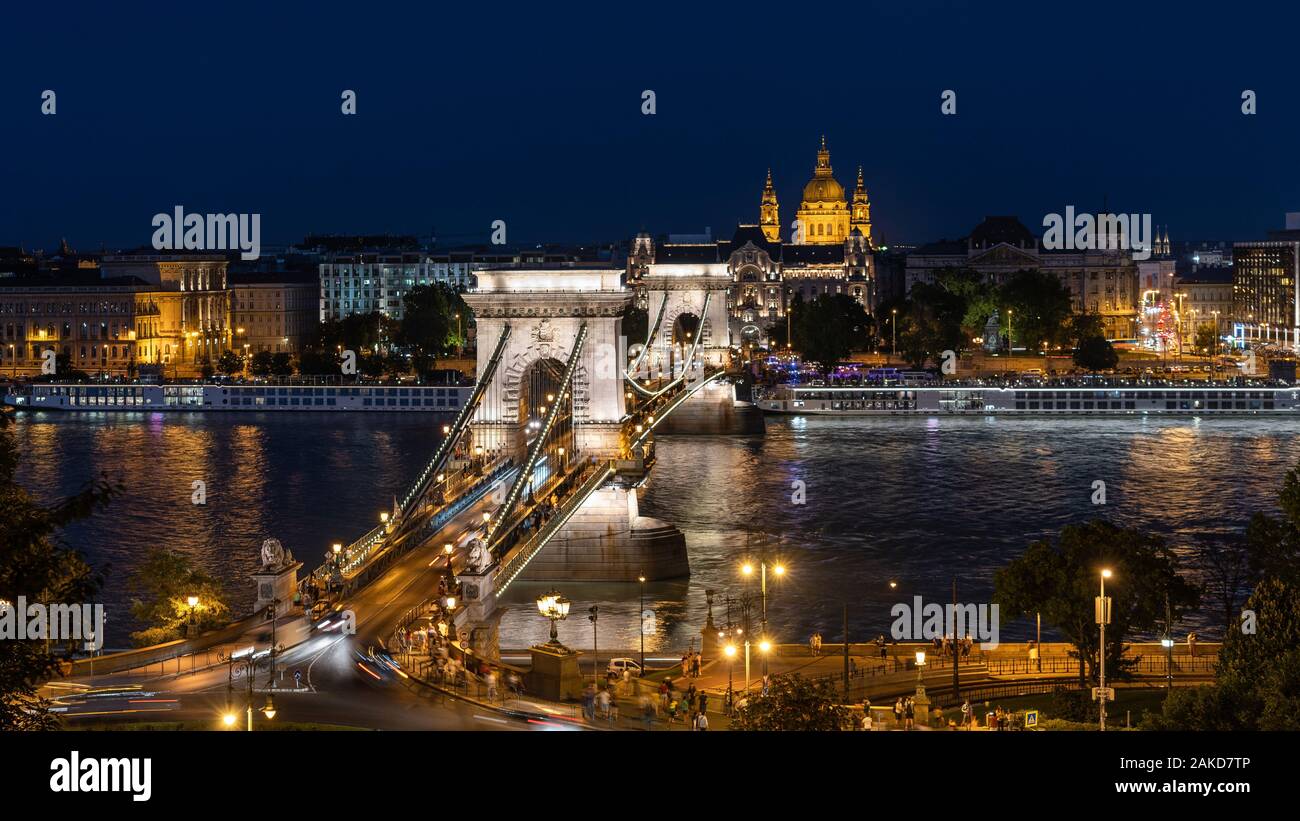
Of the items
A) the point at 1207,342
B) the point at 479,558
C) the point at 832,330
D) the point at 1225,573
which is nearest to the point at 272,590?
the point at 479,558

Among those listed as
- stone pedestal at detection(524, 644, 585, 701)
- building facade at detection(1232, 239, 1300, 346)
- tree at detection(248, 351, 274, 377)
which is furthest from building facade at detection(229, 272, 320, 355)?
stone pedestal at detection(524, 644, 585, 701)

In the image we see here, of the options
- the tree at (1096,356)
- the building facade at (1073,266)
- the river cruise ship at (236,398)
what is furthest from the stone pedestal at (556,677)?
the building facade at (1073,266)

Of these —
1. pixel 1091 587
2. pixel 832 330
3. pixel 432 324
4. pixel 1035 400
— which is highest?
pixel 432 324

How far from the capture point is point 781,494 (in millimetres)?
41094

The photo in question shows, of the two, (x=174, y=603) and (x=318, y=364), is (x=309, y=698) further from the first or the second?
(x=318, y=364)

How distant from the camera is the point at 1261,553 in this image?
23000 millimetres

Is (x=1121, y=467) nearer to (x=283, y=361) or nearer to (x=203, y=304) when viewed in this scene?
(x=283, y=361)

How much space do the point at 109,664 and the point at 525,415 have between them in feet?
51.6

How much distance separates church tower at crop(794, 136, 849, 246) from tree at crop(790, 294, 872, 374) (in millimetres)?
38467

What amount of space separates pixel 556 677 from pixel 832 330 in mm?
55946

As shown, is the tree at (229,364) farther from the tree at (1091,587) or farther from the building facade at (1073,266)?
the tree at (1091,587)

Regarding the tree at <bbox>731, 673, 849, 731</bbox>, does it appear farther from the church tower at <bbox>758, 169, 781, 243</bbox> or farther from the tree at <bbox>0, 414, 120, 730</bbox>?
the church tower at <bbox>758, 169, 781, 243</bbox>

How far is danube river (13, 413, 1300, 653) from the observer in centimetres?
2834
